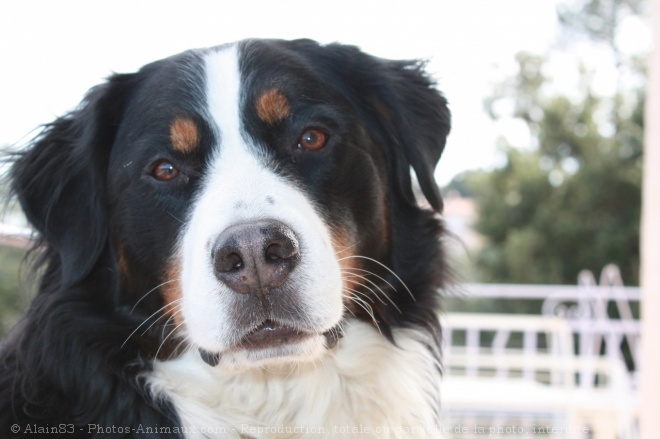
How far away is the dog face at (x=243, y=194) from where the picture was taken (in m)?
1.77

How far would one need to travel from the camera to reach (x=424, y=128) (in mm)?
2389

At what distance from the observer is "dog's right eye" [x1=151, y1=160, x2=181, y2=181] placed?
2.06m

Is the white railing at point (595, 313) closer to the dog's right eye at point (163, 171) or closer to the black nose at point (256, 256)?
the dog's right eye at point (163, 171)

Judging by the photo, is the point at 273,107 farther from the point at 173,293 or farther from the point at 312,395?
the point at 312,395

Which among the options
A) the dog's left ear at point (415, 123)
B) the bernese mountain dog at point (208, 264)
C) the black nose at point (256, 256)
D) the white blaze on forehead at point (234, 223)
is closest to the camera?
the black nose at point (256, 256)

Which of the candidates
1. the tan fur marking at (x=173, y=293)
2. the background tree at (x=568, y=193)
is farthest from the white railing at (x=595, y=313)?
the background tree at (x=568, y=193)

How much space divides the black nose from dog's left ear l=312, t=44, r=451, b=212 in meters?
0.73

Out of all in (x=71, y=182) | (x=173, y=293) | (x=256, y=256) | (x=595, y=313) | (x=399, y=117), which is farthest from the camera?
(x=595, y=313)

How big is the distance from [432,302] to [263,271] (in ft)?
2.79

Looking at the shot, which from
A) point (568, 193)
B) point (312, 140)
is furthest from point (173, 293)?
point (568, 193)

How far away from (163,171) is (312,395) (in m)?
0.79

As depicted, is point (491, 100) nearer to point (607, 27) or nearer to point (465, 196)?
point (465, 196)

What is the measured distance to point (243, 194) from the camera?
183 centimetres

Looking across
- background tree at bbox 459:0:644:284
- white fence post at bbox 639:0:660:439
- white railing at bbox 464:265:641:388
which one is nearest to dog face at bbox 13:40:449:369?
white fence post at bbox 639:0:660:439
